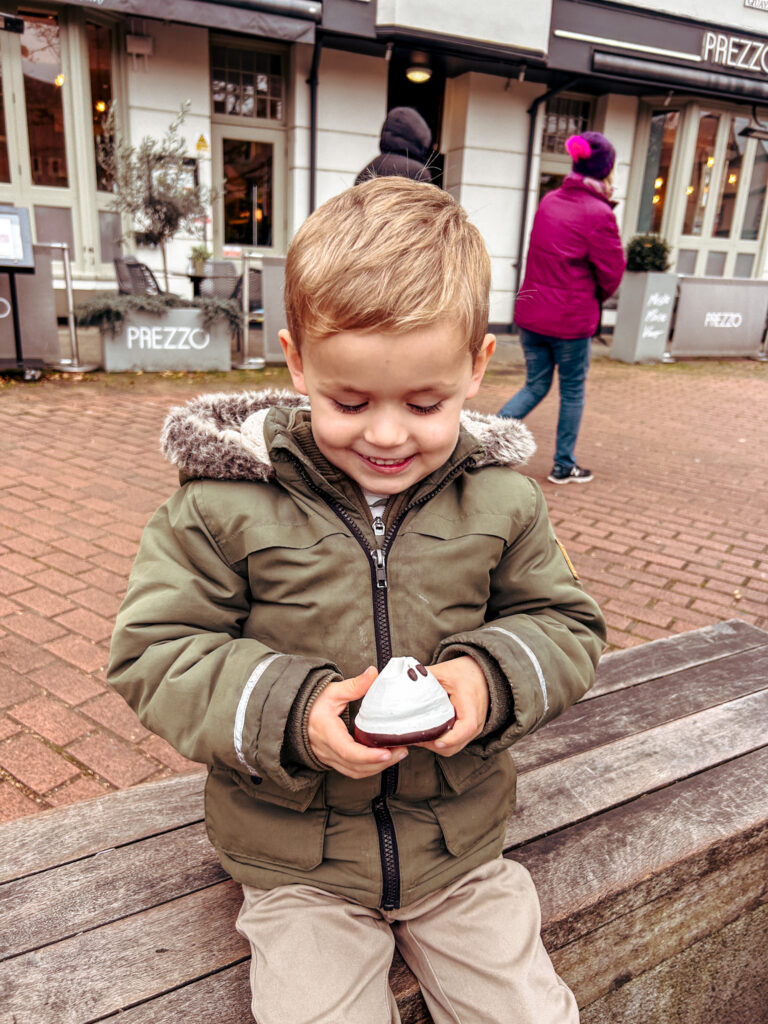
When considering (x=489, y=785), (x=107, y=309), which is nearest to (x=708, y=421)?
(x=107, y=309)

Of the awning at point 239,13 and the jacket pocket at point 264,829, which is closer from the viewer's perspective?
the jacket pocket at point 264,829

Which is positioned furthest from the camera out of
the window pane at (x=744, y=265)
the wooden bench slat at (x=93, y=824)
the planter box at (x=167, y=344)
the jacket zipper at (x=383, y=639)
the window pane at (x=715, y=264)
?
the window pane at (x=744, y=265)

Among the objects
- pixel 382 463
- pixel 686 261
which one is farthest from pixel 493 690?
pixel 686 261

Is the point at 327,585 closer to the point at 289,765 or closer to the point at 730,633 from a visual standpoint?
the point at 289,765

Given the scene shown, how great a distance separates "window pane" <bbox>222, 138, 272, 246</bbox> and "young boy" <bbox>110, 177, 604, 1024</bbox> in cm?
1134

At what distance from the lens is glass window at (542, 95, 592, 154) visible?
1310 cm

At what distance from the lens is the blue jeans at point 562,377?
536cm

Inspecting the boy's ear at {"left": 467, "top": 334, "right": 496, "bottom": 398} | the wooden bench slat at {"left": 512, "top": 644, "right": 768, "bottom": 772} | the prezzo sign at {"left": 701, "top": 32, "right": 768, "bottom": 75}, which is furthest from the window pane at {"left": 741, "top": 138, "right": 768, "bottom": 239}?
the boy's ear at {"left": 467, "top": 334, "right": 496, "bottom": 398}

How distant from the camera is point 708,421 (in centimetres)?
802

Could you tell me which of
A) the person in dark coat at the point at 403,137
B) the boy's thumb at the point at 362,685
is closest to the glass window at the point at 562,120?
the person in dark coat at the point at 403,137

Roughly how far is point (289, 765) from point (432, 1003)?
478 millimetres

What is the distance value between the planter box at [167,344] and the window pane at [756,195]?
34.8 ft

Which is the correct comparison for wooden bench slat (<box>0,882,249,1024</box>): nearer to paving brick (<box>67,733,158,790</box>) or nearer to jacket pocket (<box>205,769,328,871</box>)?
jacket pocket (<box>205,769,328,871</box>)

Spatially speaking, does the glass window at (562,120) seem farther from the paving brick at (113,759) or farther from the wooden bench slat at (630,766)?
Answer: the paving brick at (113,759)
